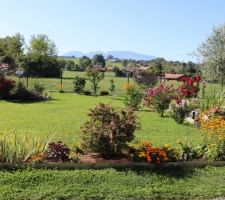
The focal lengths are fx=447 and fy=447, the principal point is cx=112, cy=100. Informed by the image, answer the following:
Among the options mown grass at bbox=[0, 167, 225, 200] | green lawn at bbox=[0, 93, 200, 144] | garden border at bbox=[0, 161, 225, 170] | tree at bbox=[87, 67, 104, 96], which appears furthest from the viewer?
tree at bbox=[87, 67, 104, 96]

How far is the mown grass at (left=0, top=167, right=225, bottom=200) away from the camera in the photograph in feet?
24.1

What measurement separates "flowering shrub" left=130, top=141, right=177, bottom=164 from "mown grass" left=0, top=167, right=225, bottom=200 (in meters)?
0.29

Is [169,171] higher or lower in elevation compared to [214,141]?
lower

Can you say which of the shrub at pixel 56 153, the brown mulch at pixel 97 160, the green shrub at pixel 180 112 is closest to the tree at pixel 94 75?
the green shrub at pixel 180 112

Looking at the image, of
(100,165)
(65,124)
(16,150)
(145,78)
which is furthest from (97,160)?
(145,78)

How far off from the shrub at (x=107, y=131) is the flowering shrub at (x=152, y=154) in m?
0.33

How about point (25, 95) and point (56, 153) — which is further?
point (25, 95)

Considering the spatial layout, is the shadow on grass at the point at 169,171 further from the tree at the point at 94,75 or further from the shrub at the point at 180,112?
the tree at the point at 94,75

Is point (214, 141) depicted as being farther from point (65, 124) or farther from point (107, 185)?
point (65, 124)

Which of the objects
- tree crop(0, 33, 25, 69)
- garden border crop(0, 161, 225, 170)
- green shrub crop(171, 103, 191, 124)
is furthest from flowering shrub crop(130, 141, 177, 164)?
tree crop(0, 33, 25, 69)

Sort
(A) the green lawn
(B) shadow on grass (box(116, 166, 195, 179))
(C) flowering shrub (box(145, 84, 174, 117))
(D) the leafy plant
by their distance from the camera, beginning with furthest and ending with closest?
(C) flowering shrub (box(145, 84, 174, 117)), (A) the green lawn, (B) shadow on grass (box(116, 166, 195, 179)), (D) the leafy plant

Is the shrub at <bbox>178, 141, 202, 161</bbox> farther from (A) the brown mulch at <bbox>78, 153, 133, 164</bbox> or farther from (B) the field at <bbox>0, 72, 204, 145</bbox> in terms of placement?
(B) the field at <bbox>0, 72, 204, 145</bbox>

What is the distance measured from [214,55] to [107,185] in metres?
Answer: 21.7

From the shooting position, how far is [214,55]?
28.1 metres
